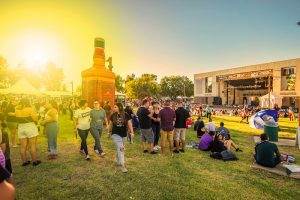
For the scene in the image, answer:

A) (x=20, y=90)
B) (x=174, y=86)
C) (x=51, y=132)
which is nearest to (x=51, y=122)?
(x=51, y=132)

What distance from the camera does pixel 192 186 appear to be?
7453 mm

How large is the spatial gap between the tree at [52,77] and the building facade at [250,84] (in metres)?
45.7

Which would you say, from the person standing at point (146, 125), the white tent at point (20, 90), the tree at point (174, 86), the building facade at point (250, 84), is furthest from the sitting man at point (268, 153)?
the tree at point (174, 86)

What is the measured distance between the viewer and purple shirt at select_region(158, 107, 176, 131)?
11188mm

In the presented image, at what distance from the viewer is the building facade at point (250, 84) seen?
60969 mm

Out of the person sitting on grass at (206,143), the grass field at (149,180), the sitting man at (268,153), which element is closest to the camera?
the grass field at (149,180)

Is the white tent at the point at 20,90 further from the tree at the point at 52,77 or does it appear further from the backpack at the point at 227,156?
the tree at the point at 52,77

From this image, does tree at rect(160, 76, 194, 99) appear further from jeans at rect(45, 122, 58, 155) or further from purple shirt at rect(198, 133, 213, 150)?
jeans at rect(45, 122, 58, 155)

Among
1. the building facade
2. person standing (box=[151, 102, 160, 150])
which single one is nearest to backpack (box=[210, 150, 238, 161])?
person standing (box=[151, 102, 160, 150])

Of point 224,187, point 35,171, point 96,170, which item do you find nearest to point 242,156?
point 224,187

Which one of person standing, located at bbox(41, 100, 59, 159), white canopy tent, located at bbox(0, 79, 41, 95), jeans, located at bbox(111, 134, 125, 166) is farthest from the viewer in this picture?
white canopy tent, located at bbox(0, 79, 41, 95)

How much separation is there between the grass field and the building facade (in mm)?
54783

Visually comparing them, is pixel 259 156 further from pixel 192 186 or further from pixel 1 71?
pixel 1 71

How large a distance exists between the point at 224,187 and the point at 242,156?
14.4 ft
